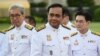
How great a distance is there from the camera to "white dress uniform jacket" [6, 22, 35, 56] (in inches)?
267

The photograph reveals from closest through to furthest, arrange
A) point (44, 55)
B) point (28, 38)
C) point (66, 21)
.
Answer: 1. point (44, 55)
2. point (28, 38)
3. point (66, 21)

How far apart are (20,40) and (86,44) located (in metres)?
1.06

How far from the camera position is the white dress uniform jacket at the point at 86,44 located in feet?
23.2

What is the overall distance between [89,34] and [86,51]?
0.97ft

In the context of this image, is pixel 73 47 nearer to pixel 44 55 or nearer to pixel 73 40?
pixel 73 40

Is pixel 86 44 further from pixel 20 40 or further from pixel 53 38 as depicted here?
pixel 20 40

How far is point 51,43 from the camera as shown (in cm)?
645

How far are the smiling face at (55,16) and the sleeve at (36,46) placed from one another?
280 millimetres

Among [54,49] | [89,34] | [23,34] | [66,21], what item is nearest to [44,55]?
[54,49]

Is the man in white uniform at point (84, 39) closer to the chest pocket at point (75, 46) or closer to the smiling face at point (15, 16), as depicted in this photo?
the chest pocket at point (75, 46)

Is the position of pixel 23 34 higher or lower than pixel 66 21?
higher

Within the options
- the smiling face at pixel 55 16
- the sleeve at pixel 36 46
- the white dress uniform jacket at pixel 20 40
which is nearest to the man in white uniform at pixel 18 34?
the white dress uniform jacket at pixel 20 40

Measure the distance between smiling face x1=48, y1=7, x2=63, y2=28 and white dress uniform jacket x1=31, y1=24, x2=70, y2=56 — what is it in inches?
6.2

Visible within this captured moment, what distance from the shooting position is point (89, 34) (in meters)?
7.22
